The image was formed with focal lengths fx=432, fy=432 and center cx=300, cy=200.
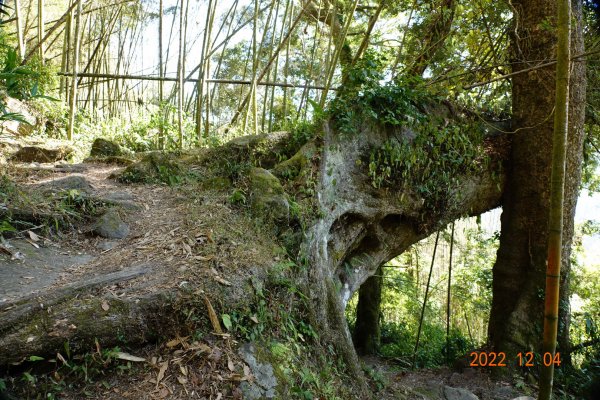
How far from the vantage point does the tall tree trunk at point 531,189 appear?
536cm

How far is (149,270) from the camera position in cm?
281

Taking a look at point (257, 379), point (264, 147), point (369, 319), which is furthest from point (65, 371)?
point (369, 319)

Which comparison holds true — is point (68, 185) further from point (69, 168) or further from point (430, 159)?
point (430, 159)

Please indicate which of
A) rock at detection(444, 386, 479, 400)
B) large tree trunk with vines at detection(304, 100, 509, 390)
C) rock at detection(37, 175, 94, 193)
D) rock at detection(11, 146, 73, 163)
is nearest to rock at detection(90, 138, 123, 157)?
rock at detection(11, 146, 73, 163)

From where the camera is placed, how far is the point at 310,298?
3.58m

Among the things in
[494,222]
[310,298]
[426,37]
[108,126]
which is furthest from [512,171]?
[108,126]

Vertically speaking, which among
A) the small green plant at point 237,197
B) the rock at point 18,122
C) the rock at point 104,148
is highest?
the rock at point 18,122

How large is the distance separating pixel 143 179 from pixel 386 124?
9.55 feet

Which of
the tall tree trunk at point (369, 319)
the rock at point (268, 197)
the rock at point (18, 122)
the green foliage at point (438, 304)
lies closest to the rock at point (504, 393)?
the green foliage at point (438, 304)

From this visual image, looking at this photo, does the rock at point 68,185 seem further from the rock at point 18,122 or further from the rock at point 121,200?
the rock at point 18,122

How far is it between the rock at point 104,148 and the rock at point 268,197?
3328 millimetres

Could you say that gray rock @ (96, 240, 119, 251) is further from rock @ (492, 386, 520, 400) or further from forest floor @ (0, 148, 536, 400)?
rock @ (492, 386, 520, 400)

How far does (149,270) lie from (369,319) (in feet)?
18.1

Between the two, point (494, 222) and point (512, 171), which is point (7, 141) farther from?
point (494, 222)
